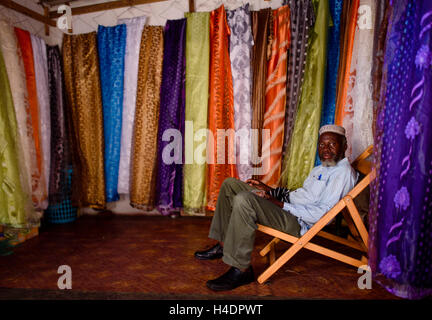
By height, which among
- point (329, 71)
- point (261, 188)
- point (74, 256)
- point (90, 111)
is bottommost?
point (74, 256)

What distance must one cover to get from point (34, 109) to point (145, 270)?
2186 millimetres

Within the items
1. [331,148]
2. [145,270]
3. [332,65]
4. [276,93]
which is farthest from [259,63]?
[145,270]

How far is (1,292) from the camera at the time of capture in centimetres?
167

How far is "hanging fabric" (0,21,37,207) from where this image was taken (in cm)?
246

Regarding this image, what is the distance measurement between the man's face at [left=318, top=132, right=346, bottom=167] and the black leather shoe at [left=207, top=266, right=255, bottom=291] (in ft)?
3.30

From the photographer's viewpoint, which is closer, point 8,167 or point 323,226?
point 323,226

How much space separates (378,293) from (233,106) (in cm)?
205

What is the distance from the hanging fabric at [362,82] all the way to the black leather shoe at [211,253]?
5.07ft

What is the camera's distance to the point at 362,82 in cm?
228

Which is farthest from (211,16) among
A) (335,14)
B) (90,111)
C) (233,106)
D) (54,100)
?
(54,100)

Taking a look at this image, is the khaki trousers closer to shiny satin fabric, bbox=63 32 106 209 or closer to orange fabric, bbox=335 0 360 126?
orange fabric, bbox=335 0 360 126

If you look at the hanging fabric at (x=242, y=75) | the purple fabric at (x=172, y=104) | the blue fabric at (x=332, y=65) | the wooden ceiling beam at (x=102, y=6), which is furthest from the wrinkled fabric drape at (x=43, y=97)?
the blue fabric at (x=332, y=65)

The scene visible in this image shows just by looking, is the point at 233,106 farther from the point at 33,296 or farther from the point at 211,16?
the point at 33,296

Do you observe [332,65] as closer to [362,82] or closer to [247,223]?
[362,82]
